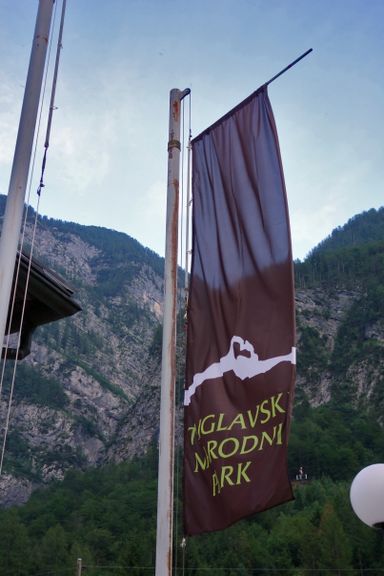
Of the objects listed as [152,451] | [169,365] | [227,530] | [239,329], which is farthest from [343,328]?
[239,329]

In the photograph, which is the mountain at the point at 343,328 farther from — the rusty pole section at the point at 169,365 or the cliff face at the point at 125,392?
the rusty pole section at the point at 169,365

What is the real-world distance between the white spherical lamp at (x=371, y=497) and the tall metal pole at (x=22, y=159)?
333 centimetres

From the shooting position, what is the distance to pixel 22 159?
16.4 ft

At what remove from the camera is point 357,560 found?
6912cm

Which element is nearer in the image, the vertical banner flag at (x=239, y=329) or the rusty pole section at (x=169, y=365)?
the vertical banner flag at (x=239, y=329)

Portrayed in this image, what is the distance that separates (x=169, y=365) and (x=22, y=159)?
2.10 meters

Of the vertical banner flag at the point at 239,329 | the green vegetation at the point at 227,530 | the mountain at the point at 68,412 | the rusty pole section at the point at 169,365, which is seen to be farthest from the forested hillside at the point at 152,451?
the vertical banner flag at the point at 239,329

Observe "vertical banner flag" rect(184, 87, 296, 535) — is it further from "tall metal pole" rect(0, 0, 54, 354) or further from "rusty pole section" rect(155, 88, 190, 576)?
"tall metal pole" rect(0, 0, 54, 354)

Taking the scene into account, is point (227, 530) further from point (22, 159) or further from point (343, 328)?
point (22, 159)

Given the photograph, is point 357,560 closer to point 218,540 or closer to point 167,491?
point 218,540

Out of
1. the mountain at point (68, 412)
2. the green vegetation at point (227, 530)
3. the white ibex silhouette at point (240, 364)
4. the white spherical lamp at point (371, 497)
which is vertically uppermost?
the mountain at point (68, 412)

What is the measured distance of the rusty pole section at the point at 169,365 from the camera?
548cm

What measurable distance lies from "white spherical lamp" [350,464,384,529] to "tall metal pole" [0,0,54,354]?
3.33 metres

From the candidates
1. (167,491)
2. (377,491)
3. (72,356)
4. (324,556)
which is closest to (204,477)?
(167,491)
